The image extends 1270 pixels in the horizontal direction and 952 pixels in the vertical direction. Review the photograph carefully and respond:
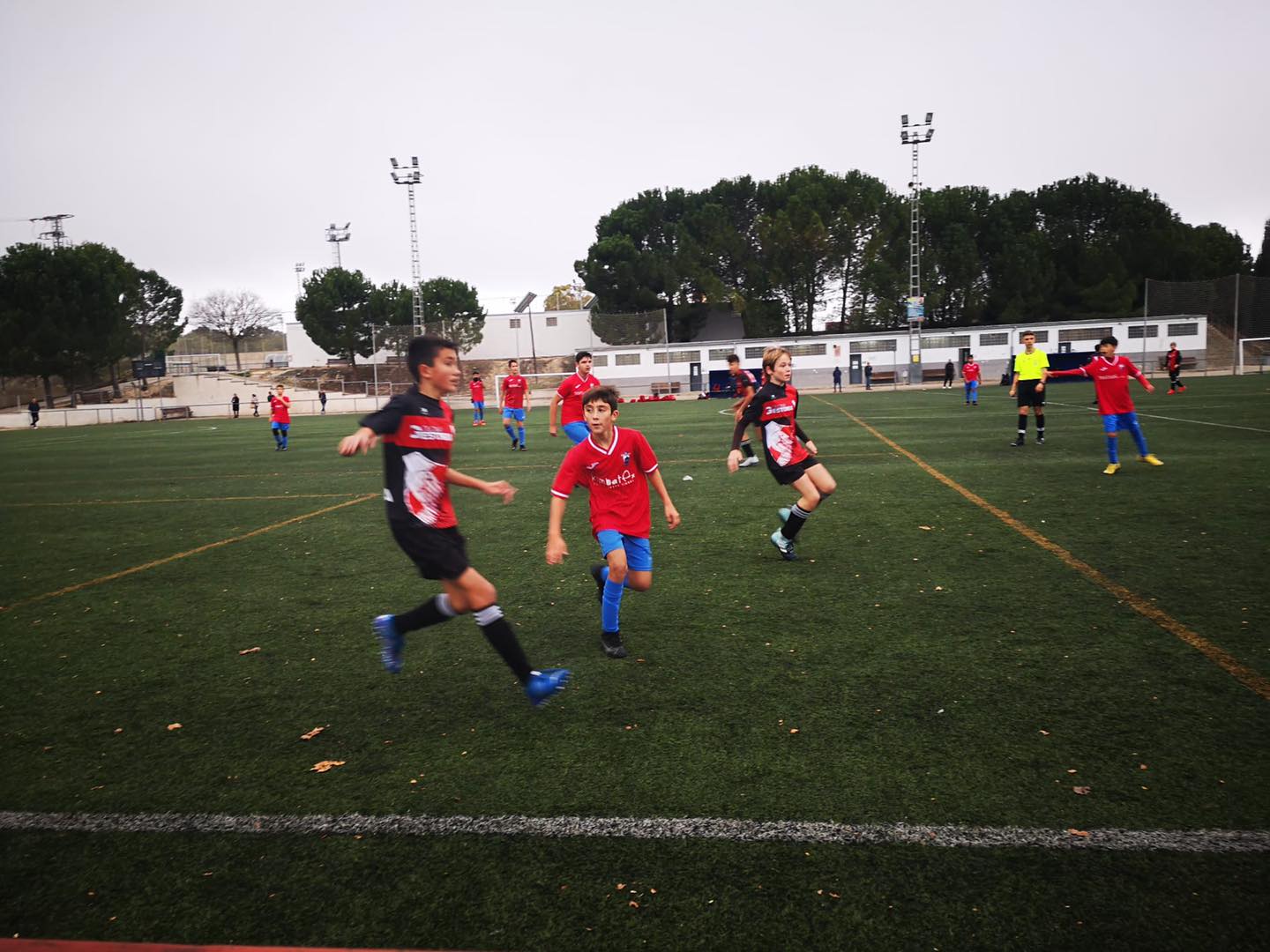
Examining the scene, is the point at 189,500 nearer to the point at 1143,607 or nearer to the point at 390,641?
the point at 390,641

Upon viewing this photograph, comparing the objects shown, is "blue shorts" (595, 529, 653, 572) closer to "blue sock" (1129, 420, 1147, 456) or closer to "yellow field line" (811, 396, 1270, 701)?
"yellow field line" (811, 396, 1270, 701)

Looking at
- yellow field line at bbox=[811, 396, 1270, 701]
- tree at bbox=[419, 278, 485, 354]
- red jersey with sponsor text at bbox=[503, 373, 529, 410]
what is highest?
tree at bbox=[419, 278, 485, 354]

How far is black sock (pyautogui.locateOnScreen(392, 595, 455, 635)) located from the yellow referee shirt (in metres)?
13.4

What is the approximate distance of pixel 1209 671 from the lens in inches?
173

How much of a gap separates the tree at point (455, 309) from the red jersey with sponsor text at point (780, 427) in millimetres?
54763

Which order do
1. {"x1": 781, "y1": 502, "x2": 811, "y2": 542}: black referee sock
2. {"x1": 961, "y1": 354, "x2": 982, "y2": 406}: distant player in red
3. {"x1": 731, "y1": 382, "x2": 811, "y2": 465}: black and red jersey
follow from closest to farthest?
{"x1": 781, "y1": 502, "x2": 811, "y2": 542}: black referee sock < {"x1": 731, "y1": 382, "x2": 811, "y2": 465}: black and red jersey < {"x1": 961, "y1": 354, "x2": 982, "y2": 406}: distant player in red

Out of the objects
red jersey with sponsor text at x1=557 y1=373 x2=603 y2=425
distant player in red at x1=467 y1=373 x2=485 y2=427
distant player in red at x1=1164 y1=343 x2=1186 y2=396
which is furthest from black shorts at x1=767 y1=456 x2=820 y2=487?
distant player in red at x1=1164 y1=343 x2=1186 y2=396

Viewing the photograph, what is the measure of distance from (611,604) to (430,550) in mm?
1322

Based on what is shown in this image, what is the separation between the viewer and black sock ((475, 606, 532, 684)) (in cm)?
431

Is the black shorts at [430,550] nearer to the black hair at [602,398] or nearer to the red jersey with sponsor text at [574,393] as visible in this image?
the black hair at [602,398]

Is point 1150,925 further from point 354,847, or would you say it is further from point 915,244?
point 915,244

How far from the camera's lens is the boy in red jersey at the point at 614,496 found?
5121 mm

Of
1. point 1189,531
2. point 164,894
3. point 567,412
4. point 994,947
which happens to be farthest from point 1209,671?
point 567,412

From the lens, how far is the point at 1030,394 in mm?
15125
